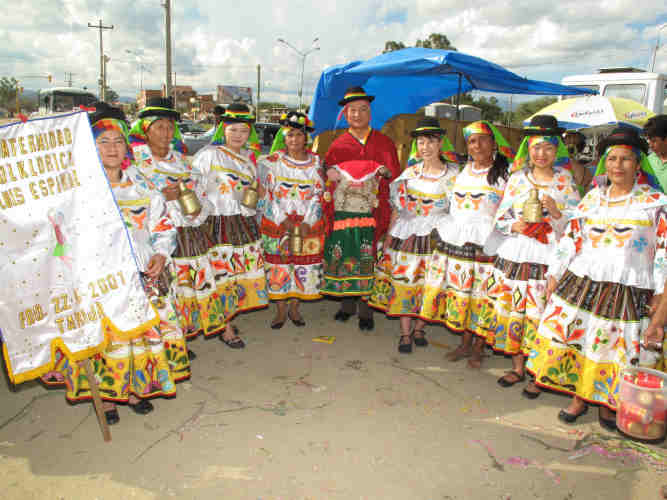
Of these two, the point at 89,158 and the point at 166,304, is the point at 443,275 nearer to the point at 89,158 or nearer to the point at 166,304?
the point at 166,304

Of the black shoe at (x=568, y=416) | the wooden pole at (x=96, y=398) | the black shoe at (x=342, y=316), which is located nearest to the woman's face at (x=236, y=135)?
the black shoe at (x=342, y=316)

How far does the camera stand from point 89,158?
105 inches

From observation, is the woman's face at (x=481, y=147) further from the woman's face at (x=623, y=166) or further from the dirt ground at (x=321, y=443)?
the dirt ground at (x=321, y=443)

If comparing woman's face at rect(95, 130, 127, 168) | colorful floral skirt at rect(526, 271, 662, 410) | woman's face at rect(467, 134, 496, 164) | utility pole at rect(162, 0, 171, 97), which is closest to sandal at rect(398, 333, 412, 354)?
colorful floral skirt at rect(526, 271, 662, 410)

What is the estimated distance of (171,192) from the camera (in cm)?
358

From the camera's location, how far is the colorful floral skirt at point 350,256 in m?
4.59

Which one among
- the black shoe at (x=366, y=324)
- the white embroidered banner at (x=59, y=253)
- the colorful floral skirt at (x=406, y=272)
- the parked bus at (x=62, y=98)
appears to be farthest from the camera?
the parked bus at (x=62, y=98)

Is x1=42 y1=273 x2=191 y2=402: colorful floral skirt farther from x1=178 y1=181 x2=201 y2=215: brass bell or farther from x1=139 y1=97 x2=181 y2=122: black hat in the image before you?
x1=139 y1=97 x2=181 y2=122: black hat

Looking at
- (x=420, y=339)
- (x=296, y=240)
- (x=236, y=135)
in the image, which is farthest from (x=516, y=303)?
(x=236, y=135)

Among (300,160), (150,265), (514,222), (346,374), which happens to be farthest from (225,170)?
(514,222)

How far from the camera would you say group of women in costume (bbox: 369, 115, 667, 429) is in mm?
2906

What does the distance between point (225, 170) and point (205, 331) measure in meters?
1.45

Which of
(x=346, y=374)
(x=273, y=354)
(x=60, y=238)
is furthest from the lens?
(x=273, y=354)

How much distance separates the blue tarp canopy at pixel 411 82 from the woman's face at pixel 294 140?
45.1 inches
